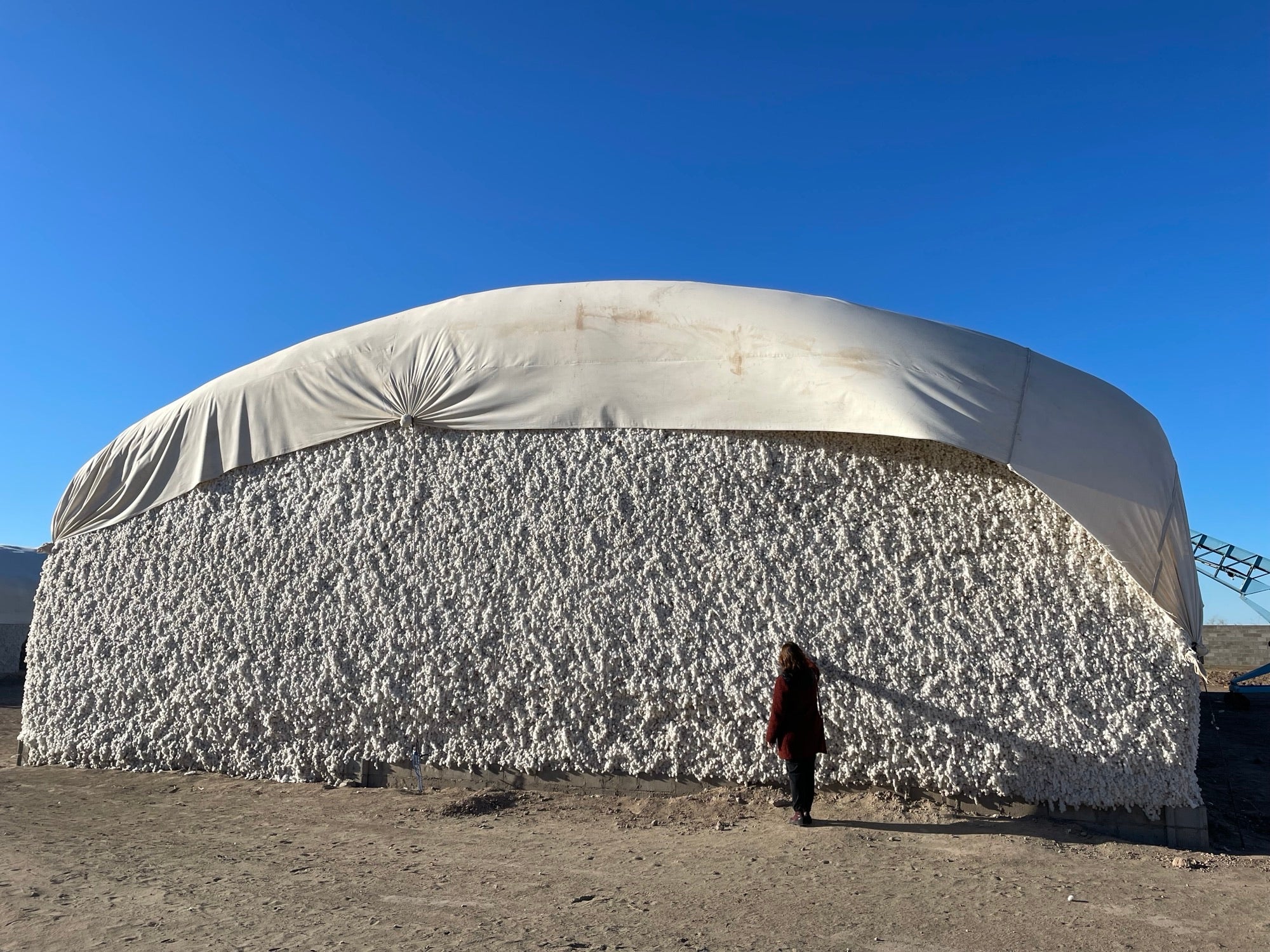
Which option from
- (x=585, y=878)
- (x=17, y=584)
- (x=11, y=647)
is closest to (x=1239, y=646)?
(x=585, y=878)

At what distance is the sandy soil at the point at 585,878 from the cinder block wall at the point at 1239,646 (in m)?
18.5

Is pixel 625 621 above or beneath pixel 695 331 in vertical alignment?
beneath

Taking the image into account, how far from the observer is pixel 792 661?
4918mm

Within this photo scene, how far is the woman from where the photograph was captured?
4.89 m

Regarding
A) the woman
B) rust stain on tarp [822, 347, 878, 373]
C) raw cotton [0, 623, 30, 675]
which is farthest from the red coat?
raw cotton [0, 623, 30, 675]

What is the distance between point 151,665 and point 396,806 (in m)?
2.53

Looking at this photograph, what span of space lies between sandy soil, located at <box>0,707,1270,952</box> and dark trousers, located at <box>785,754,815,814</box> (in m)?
0.17

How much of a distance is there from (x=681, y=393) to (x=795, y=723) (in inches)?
91.2

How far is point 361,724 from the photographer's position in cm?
597

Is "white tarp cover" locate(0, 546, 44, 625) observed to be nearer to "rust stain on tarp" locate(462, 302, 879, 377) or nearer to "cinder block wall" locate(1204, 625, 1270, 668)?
"rust stain on tarp" locate(462, 302, 879, 377)

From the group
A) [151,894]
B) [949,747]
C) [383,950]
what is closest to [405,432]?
[151,894]

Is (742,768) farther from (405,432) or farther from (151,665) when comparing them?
(151,665)

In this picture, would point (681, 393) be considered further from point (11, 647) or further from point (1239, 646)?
point (1239, 646)

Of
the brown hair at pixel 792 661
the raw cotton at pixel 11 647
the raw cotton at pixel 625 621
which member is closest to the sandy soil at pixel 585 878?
the raw cotton at pixel 625 621
